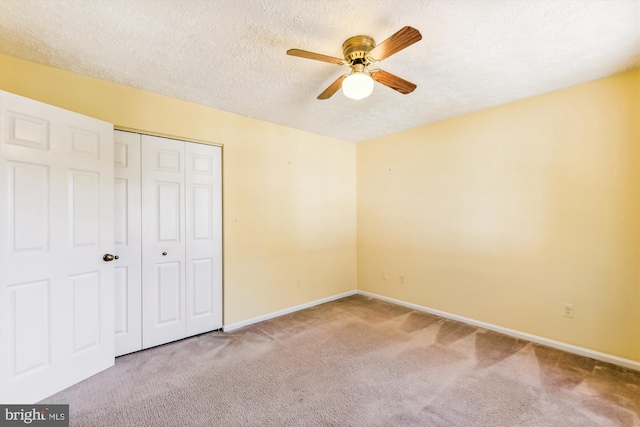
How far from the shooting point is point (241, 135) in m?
3.27

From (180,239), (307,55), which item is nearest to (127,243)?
(180,239)

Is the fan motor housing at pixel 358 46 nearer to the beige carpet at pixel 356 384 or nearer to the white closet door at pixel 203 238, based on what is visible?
the white closet door at pixel 203 238

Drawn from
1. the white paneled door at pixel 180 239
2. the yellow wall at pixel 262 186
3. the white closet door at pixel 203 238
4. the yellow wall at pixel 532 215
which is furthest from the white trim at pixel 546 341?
the white paneled door at pixel 180 239

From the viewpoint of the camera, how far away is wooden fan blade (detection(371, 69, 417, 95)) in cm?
189

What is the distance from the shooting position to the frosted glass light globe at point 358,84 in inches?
67.5

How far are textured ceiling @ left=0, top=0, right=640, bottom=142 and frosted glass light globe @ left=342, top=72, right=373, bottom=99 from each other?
322mm

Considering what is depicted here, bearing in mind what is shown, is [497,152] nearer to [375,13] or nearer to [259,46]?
[375,13]

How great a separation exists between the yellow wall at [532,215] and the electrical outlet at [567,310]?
0.04 m

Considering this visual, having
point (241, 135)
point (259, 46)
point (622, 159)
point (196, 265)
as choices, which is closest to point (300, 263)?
point (196, 265)

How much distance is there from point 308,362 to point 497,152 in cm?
294

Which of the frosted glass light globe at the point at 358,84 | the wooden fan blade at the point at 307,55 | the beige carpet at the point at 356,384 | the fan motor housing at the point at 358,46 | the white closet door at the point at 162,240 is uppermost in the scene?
the fan motor housing at the point at 358,46

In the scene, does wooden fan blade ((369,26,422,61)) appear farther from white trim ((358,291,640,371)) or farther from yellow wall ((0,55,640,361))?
white trim ((358,291,640,371))

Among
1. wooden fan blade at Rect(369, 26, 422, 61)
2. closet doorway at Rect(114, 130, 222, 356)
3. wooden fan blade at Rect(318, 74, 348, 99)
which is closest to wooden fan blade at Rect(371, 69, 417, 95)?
wooden fan blade at Rect(369, 26, 422, 61)

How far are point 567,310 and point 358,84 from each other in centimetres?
286
